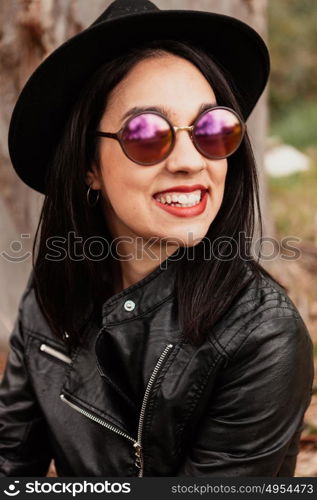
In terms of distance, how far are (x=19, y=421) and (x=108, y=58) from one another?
1.34 metres

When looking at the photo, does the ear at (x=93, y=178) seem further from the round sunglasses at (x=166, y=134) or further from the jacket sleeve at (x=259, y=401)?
the jacket sleeve at (x=259, y=401)

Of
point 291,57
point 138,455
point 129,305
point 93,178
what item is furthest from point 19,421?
point 291,57

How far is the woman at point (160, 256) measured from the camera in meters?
2.14

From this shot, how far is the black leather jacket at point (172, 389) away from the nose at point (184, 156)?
0.38 metres

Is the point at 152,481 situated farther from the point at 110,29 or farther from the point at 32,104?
the point at 110,29

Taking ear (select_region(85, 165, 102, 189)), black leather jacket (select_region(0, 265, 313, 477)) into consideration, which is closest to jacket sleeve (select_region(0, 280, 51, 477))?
black leather jacket (select_region(0, 265, 313, 477))

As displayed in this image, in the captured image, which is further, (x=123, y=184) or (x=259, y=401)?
(x=123, y=184)

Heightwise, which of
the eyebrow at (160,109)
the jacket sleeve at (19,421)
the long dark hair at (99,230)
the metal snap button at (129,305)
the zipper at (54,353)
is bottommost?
the jacket sleeve at (19,421)

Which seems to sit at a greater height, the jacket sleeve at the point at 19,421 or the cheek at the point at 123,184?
the cheek at the point at 123,184

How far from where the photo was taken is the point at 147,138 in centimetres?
211

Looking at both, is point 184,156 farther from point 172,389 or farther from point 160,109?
point 172,389

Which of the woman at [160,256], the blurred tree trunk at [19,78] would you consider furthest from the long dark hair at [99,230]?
the blurred tree trunk at [19,78]

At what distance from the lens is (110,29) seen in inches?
83.1

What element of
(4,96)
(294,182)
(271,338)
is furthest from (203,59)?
(294,182)
